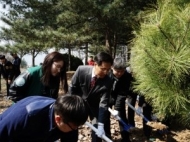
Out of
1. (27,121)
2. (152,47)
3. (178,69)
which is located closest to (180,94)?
(178,69)

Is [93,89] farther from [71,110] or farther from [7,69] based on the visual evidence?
[7,69]

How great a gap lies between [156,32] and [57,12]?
812 centimetres

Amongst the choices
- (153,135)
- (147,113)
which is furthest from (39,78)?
(153,135)

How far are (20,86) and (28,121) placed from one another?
102 cm

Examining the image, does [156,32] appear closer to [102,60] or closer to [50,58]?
[102,60]

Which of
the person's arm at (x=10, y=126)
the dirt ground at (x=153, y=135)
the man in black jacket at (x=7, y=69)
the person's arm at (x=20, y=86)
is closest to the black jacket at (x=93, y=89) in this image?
the person's arm at (x=20, y=86)

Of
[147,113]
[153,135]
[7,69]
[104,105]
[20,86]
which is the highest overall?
[20,86]

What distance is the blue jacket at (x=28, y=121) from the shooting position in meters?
1.53

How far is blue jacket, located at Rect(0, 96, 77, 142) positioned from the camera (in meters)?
1.53

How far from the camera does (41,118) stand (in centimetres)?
158

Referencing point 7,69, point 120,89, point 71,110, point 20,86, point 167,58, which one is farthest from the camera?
point 7,69

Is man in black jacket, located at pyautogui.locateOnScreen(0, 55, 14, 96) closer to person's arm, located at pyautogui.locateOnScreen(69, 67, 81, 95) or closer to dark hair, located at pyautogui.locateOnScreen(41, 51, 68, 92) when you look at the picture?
person's arm, located at pyautogui.locateOnScreen(69, 67, 81, 95)

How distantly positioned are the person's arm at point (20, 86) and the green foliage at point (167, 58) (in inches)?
36.1

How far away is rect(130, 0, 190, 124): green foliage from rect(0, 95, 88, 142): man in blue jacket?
96 cm
